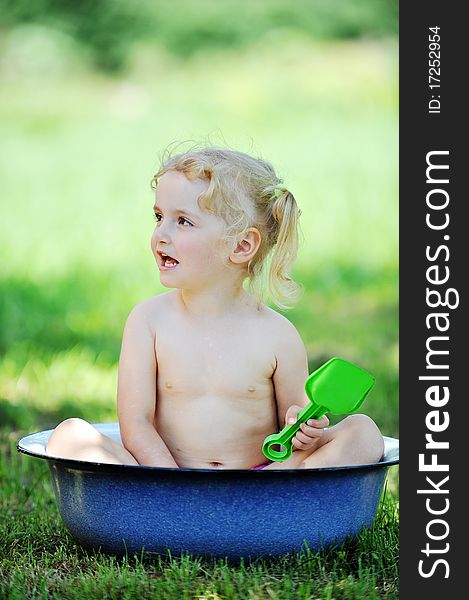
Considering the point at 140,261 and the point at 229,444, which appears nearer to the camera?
the point at 229,444

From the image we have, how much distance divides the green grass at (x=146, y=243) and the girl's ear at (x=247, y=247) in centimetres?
28

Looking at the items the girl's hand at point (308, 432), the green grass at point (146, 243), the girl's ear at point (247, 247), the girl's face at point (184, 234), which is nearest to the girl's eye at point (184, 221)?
the girl's face at point (184, 234)

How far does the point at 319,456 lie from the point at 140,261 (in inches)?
143

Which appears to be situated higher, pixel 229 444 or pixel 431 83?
pixel 431 83

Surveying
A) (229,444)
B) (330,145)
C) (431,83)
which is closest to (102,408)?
(229,444)

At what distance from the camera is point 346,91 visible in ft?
37.0

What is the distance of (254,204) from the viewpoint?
2.59 m

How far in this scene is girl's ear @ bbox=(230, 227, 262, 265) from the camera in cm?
258

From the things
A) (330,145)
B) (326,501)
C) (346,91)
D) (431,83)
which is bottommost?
(326,501)

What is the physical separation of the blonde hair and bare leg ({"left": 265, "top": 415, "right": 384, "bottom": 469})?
354 millimetres

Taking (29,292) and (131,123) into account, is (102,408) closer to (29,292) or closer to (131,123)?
(29,292)

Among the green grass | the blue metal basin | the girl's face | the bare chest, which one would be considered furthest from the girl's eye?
the blue metal basin

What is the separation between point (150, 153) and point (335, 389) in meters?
6.53

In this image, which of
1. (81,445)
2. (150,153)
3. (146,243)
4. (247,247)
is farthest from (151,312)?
(150,153)
